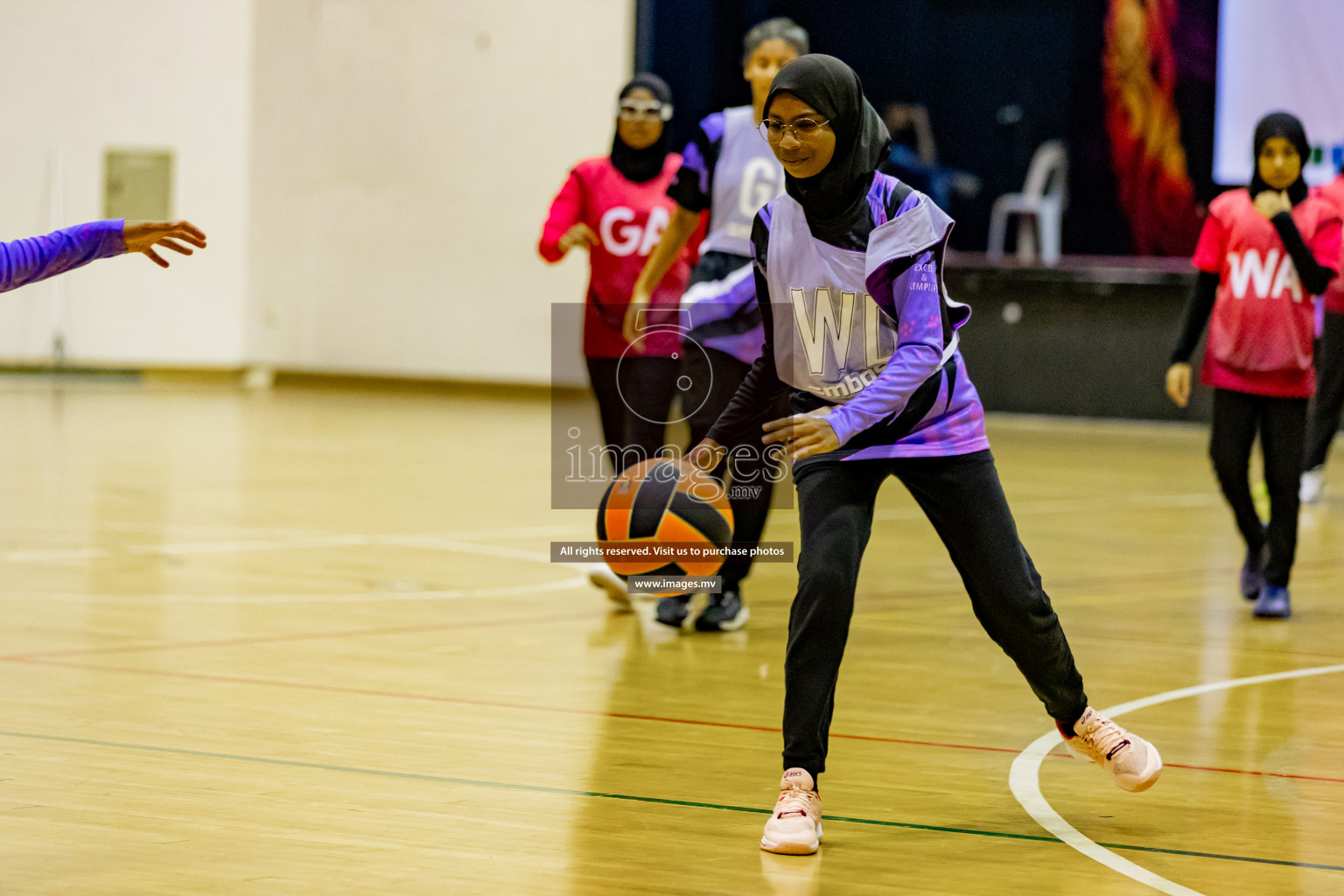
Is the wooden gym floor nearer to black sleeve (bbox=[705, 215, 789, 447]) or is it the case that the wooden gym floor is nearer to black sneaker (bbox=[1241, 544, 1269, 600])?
black sneaker (bbox=[1241, 544, 1269, 600])

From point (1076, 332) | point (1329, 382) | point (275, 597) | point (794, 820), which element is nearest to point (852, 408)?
point (794, 820)

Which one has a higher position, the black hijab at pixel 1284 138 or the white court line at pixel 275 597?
the black hijab at pixel 1284 138

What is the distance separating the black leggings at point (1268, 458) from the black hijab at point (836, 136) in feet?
10.8

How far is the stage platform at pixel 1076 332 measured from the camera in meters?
15.8

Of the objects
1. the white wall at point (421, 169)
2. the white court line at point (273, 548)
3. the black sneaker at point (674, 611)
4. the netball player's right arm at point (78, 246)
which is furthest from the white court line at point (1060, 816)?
the white wall at point (421, 169)

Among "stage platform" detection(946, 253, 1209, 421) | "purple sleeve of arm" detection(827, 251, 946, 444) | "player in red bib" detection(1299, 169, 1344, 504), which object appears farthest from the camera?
"stage platform" detection(946, 253, 1209, 421)

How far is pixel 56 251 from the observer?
355 centimetres

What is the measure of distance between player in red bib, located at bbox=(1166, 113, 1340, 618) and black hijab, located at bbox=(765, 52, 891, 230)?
3.18 metres

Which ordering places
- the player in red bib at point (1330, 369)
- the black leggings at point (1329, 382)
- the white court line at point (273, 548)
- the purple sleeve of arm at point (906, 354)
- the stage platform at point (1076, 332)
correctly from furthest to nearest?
the stage platform at point (1076, 332), the black leggings at point (1329, 382), the player in red bib at point (1330, 369), the white court line at point (273, 548), the purple sleeve of arm at point (906, 354)

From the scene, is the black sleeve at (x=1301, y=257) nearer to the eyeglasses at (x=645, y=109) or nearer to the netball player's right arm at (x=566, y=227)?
the eyeglasses at (x=645, y=109)

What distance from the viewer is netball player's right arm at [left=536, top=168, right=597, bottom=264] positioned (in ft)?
20.2

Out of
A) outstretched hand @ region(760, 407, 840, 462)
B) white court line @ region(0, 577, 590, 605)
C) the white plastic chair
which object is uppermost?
the white plastic chair

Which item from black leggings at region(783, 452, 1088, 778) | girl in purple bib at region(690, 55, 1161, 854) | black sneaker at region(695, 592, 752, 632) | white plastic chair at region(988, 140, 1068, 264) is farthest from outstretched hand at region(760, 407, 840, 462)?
white plastic chair at region(988, 140, 1068, 264)

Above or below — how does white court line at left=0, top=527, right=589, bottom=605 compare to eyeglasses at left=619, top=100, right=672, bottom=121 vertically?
below
